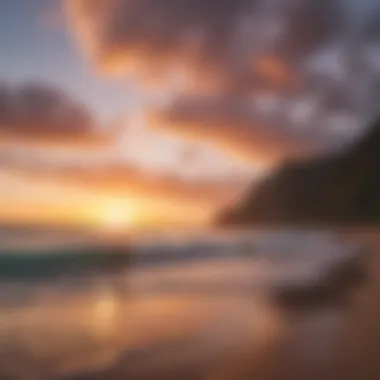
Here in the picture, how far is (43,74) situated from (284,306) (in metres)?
0.70

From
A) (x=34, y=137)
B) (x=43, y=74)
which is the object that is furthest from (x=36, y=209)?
(x=43, y=74)

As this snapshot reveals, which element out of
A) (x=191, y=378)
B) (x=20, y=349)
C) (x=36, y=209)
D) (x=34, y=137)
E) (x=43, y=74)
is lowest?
(x=191, y=378)

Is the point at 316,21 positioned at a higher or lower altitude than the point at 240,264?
higher

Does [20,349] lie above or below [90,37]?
below

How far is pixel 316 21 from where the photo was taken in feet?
4.54

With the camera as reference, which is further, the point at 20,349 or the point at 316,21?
the point at 316,21

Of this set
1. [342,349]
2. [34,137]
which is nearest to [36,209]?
[34,137]

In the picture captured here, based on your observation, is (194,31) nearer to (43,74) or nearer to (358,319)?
(43,74)

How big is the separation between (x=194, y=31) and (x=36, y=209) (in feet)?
1.64

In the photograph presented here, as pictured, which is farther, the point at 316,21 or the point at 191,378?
the point at 316,21

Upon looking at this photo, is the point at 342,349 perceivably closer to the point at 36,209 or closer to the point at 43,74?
the point at 36,209

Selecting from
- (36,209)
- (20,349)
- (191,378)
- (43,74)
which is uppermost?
(43,74)

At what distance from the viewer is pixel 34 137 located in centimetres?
133

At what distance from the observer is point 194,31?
1364 mm
